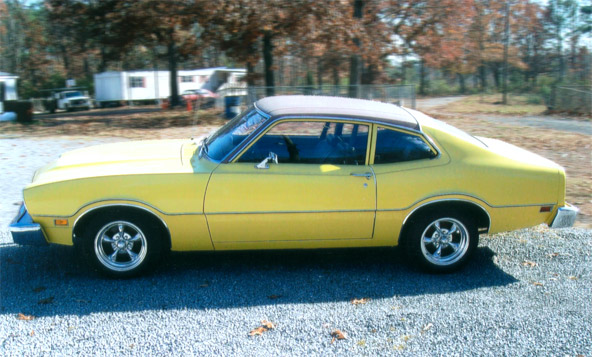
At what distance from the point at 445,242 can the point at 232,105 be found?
634 inches

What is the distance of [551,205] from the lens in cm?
499

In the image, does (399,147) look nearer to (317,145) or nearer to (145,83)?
(317,145)

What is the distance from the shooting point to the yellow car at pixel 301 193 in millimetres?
4539

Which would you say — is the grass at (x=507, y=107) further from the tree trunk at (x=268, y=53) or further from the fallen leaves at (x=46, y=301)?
the fallen leaves at (x=46, y=301)

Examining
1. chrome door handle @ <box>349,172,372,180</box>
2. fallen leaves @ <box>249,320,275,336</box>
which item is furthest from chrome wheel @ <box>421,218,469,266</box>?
fallen leaves @ <box>249,320,275,336</box>

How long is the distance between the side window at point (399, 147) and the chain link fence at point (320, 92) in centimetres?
1456

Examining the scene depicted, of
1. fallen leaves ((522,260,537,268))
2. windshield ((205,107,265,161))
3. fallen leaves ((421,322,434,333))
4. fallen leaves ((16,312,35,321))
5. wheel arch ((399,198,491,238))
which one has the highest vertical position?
windshield ((205,107,265,161))

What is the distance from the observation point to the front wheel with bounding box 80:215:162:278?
4555 mm

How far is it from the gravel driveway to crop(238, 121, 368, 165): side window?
1.04 m

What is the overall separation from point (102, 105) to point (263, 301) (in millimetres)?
38374

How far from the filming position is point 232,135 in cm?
512

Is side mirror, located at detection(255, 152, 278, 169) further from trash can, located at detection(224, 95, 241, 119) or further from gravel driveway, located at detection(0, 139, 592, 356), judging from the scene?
trash can, located at detection(224, 95, 241, 119)

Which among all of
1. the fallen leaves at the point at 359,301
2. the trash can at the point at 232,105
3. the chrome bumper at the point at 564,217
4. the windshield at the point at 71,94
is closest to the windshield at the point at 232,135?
the fallen leaves at the point at 359,301

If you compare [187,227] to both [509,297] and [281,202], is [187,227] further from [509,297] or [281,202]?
[509,297]
